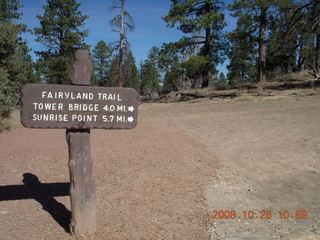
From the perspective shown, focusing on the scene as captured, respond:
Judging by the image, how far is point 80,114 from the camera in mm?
3695

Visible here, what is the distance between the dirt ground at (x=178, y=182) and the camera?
4109 mm

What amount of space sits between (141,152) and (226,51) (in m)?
17.2

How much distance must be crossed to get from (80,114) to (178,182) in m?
2.64

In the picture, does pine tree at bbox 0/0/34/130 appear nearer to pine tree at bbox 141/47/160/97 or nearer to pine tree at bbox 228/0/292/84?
pine tree at bbox 228/0/292/84

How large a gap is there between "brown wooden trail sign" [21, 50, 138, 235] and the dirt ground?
47 cm

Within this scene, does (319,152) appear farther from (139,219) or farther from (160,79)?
(160,79)

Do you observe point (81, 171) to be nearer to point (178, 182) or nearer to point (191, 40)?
point (178, 182)

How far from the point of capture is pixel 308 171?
596 centimetres

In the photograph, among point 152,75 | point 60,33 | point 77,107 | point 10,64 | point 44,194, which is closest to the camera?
point 77,107
